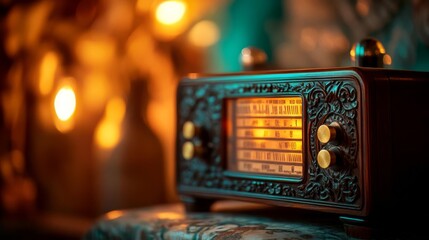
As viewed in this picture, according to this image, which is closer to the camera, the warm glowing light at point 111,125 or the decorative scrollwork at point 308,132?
the decorative scrollwork at point 308,132

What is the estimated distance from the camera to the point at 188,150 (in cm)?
118

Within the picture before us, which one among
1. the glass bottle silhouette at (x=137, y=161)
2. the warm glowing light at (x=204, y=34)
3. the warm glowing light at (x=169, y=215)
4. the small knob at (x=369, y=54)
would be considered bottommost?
the warm glowing light at (x=169, y=215)

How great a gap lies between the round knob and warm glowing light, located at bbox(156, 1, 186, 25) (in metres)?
0.90

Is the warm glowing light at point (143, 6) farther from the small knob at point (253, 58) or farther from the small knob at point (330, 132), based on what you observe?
the small knob at point (330, 132)

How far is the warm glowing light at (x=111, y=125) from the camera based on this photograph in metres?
1.90

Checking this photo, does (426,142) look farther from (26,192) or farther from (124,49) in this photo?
(26,192)

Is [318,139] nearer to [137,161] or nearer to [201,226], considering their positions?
[201,226]

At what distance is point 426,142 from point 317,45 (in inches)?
21.1

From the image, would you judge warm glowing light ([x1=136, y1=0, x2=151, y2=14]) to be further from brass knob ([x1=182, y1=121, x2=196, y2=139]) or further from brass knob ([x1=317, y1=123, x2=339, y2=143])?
brass knob ([x1=317, y1=123, x2=339, y2=143])

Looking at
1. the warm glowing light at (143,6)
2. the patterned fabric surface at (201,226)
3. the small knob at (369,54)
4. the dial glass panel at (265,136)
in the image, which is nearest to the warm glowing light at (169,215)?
the patterned fabric surface at (201,226)

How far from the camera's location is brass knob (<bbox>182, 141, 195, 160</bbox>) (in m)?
1.17

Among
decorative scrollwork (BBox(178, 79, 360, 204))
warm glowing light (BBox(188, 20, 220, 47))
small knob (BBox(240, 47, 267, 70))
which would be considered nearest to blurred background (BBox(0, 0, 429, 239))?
warm glowing light (BBox(188, 20, 220, 47))

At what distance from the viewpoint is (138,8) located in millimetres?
1868

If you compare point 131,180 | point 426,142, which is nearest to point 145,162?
point 131,180
